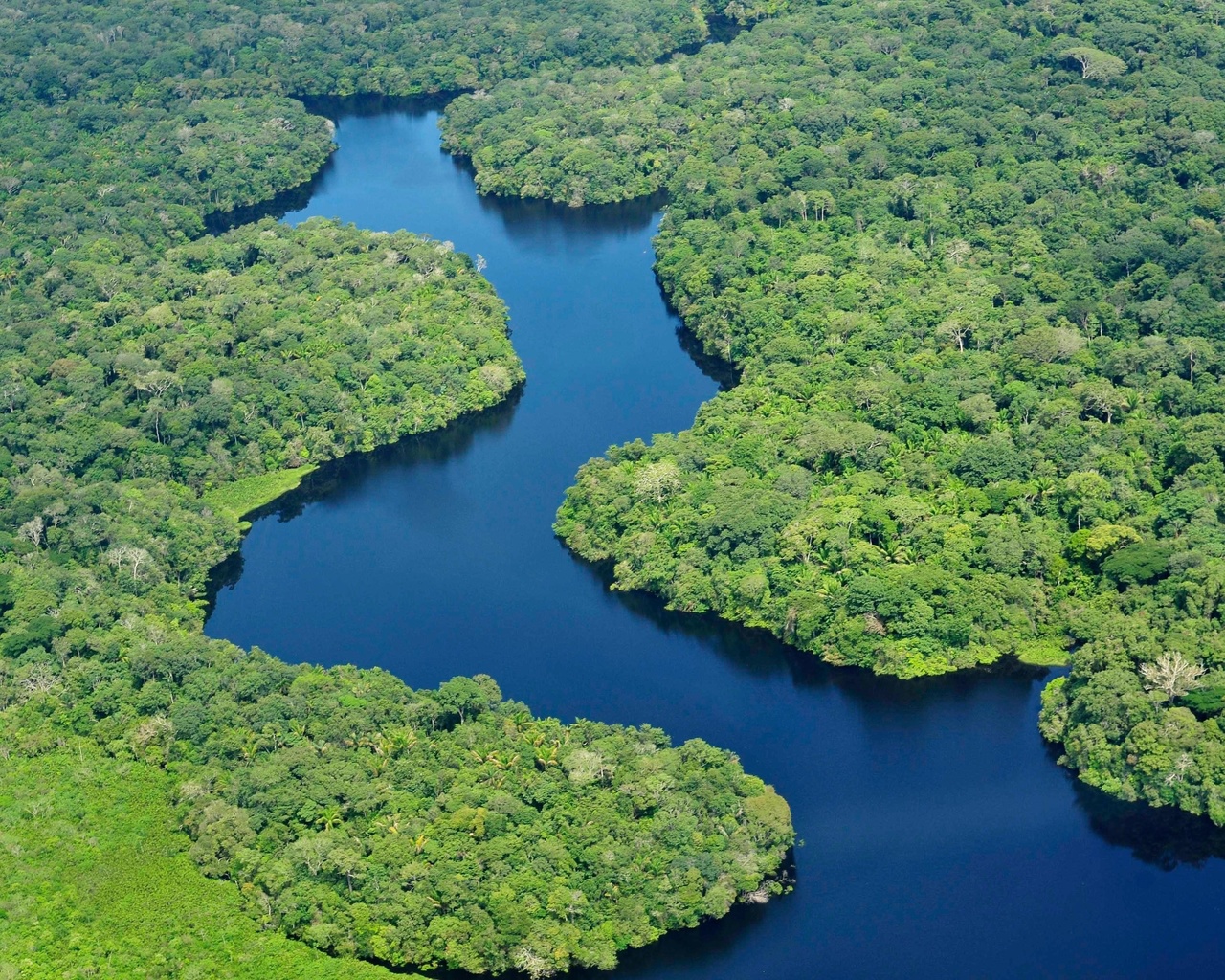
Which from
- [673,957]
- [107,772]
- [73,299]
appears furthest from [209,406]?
[673,957]

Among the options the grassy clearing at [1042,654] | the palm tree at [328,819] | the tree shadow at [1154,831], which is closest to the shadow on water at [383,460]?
the palm tree at [328,819]

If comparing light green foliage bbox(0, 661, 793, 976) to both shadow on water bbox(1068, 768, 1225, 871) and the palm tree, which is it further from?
shadow on water bbox(1068, 768, 1225, 871)

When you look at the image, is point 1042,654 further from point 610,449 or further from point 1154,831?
point 610,449

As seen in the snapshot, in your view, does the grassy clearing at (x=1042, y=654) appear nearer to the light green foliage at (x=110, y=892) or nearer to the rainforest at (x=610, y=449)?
the rainforest at (x=610, y=449)

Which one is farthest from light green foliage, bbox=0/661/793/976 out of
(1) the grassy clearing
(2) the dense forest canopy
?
(1) the grassy clearing

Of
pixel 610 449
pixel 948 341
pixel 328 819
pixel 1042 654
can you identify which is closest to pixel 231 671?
pixel 328 819

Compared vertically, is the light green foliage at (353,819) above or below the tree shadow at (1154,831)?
below
